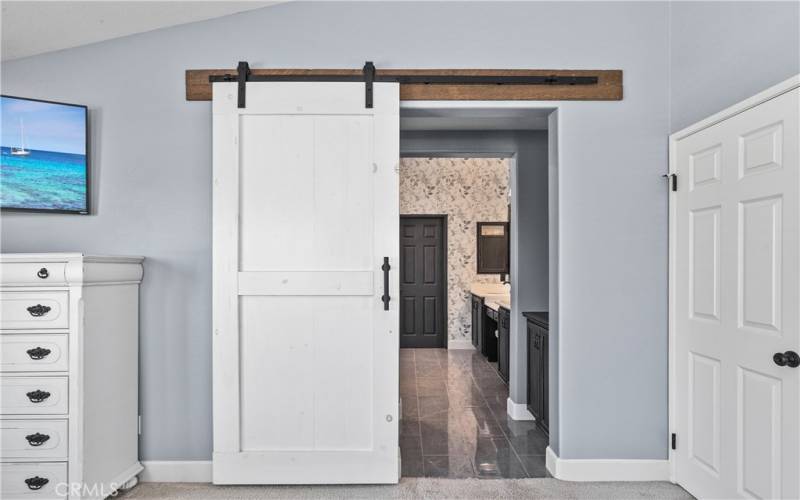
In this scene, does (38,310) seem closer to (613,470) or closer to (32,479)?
(32,479)

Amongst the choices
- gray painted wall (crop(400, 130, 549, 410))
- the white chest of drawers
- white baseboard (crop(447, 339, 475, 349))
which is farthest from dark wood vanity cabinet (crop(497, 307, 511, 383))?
the white chest of drawers

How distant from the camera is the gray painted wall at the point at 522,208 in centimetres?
431

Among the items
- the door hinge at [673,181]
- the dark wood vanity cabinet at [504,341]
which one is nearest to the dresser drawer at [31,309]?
the door hinge at [673,181]

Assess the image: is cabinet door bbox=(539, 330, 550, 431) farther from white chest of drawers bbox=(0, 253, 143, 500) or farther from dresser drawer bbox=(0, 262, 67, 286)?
dresser drawer bbox=(0, 262, 67, 286)

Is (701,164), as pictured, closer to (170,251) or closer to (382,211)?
(382,211)

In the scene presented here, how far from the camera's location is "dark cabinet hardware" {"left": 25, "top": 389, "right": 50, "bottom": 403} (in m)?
2.45

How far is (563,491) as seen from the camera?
286 cm

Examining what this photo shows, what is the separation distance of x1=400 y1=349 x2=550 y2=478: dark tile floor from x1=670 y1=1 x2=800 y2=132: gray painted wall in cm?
220

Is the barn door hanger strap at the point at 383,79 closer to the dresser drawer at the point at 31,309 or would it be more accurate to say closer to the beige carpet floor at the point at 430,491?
the dresser drawer at the point at 31,309

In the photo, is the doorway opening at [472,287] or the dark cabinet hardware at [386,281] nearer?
the dark cabinet hardware at [386,281]

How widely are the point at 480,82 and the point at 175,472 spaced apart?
2744mm

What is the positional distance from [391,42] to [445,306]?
17.2ft

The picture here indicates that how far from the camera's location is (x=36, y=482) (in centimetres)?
246

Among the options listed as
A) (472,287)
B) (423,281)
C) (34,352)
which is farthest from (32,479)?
(472,287)
